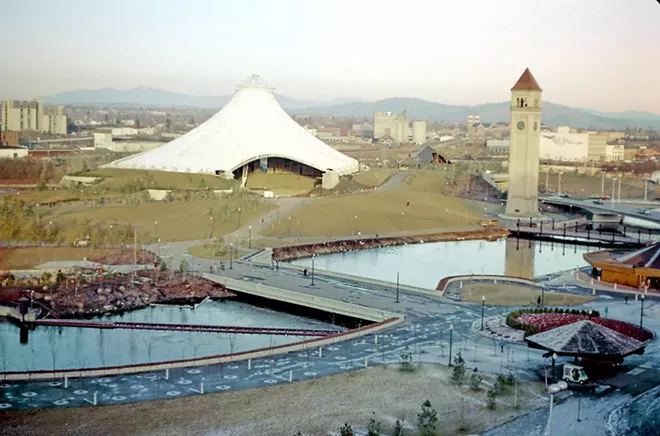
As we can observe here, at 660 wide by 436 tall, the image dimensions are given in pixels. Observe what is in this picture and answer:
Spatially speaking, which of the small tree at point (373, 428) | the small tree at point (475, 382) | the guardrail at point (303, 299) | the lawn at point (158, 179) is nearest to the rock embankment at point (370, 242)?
the guardrail at point (303, 299)

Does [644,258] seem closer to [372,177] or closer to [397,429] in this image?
[397,429]

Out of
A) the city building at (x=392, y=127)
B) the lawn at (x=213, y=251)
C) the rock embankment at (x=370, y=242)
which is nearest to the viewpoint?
the lawn at (x=213, y=251)

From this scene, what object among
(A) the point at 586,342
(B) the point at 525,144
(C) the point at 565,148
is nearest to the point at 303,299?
(A) the point at 586,342

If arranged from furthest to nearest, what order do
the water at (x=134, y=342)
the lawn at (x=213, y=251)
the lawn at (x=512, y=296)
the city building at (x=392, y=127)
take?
1. the city building at (x=392, y=127)
2. the lawn at (x=213, y=251)
3. the lawn at (x=512, y=296)
4. the water at (x=134, y=342)

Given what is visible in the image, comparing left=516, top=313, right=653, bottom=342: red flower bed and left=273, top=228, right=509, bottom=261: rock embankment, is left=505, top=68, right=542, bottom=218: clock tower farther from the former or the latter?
left=516, top=313, right=653, bottom=342: red flower bed

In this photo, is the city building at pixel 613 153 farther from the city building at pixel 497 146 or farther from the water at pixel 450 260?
the water at pixel 450 260

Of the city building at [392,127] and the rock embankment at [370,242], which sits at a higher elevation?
the city building at [392,127]
